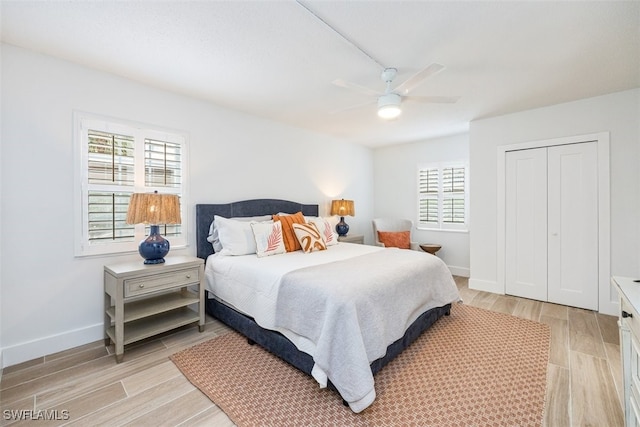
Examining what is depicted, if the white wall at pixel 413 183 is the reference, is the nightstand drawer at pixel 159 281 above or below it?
below

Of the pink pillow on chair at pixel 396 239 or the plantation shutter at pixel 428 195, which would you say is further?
the plantation shutter at pixel 428 195

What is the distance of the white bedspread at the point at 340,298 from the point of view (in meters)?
1.69

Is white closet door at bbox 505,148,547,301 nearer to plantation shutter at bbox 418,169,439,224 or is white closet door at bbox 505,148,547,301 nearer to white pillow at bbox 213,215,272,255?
plantation shutter at bbox 418,169,439,224

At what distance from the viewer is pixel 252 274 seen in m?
2.43

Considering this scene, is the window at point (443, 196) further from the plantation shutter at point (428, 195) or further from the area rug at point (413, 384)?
the area rug at point (413, 384)


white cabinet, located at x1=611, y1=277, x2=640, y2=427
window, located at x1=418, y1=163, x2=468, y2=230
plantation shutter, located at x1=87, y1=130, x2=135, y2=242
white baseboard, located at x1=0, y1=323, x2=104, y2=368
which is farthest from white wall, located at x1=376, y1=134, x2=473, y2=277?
white baseboard, located at x1=0, y1=323, x2=104, y2=368

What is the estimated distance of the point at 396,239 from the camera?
189 inches

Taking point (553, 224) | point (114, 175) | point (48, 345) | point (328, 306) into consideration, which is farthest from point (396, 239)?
point (48, 345)

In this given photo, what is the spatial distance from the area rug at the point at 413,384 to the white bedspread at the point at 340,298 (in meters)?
0.20

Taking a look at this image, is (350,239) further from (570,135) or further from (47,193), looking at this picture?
(47,193)

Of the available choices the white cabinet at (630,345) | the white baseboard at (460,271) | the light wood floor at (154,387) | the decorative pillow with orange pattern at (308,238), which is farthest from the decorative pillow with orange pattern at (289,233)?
the white baseboard at (460,271)

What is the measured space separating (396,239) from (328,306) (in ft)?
10.6

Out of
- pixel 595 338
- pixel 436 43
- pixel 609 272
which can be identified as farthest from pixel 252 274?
pixel 609 272

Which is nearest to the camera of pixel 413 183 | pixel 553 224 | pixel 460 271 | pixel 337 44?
pixel 337 44
